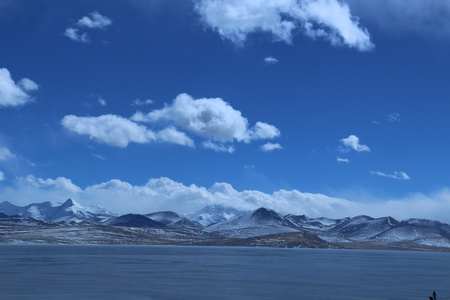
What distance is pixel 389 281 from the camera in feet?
344

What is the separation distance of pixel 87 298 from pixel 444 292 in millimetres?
61855

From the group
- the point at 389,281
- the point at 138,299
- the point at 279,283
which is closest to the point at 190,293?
the point at 138,299

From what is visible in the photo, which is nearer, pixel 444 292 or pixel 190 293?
pixel 190 293

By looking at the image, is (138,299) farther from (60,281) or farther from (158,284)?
(60,281)

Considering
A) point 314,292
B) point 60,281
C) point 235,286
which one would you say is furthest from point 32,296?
point 314,292

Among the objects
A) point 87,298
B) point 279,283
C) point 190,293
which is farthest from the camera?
point 279,283

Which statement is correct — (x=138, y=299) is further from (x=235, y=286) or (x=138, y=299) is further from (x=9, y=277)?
(x=9, y=277)

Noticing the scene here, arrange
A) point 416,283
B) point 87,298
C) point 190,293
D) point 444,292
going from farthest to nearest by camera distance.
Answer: point 416,283 → point 444,292 → point 190,293 → point 87,298

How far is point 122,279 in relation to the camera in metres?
97.4

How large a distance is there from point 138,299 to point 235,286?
24060mm

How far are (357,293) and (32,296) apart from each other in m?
51.7

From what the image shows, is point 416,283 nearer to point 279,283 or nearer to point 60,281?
point 279,283

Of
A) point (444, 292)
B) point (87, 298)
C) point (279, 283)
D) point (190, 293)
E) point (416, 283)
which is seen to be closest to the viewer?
point (87, 298)

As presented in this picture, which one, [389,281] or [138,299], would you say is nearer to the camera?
[138,299]
